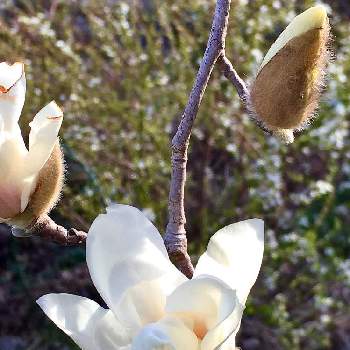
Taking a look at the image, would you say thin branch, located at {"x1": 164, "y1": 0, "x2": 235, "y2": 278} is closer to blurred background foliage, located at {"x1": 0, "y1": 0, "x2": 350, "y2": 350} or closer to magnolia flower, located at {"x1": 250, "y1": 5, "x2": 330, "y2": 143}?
magnolia flower, located at {"x1": 250, "y1": 5, "x2": 330, "y2": 143}

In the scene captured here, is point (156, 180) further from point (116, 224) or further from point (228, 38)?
point (116, 224)

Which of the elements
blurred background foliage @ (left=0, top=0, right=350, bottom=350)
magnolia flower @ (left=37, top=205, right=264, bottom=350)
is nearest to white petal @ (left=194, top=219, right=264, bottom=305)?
magnolia flower @ (left=37, top=205, right=264, bottom=350)

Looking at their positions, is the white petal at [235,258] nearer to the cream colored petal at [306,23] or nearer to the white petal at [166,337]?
the white petal at [166,337]

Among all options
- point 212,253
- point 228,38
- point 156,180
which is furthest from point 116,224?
point 228,38

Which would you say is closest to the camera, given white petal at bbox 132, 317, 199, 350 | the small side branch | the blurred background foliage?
white petal at bbox 132, 317, 199, 350

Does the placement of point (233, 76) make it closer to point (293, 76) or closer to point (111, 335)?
point (293, 76)

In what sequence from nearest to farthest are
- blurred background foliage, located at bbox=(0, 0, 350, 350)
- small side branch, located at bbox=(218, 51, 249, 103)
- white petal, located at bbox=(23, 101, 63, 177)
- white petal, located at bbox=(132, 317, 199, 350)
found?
white petal, located at bbox=(132, 317, 199, 350) < white petal, located at bbox=(23, 101, 63, 177) < small side branch, located at bbox=(218, 51, 249, 103) < blurred background foliage, located at bbox=(0, 0, 350, 350)

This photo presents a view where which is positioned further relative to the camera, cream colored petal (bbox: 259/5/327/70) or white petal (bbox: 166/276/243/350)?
cream colored petal (bbox: 259/5/327/70)
